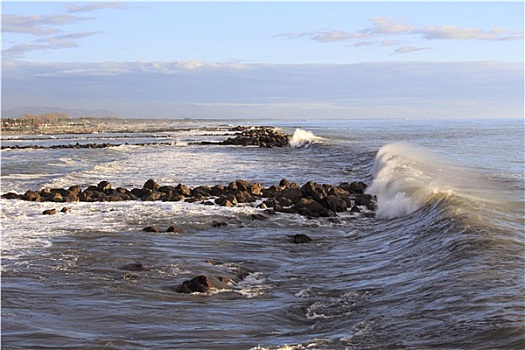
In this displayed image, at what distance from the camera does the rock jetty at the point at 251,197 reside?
61.8 feet

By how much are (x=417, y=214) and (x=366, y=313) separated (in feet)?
27.5

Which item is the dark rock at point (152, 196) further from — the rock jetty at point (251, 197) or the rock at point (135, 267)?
the rock at point (135, 267)

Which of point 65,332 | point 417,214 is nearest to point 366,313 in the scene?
point 65,332

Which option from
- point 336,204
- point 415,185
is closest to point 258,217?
point 336,204

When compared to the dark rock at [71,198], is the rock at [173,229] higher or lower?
lower

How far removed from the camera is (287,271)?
1153 cm

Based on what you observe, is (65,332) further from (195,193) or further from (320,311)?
(195,193)

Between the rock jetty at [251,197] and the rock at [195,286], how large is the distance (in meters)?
8.31

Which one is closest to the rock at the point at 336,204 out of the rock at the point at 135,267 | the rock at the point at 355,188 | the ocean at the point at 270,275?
the ocean at the point at 270,275

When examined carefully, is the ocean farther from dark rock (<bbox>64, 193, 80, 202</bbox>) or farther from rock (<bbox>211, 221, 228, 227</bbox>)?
dark rock (<bbox>64, 193, 80, 202</bbox>)

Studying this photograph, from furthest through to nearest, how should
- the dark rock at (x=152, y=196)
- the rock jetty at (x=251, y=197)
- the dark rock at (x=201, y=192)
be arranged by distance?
the dark rock at (x=201, y=192)
the dark rock at (x=152, y=196)
the rock jetty at (x=251, y=197)

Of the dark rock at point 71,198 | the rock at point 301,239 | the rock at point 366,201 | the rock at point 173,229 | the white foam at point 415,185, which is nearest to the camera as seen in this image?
the rock at point 301,239

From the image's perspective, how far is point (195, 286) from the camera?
9867 millimetres

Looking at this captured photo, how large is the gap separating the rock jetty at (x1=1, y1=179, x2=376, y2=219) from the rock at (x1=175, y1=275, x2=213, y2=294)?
27.3ft
